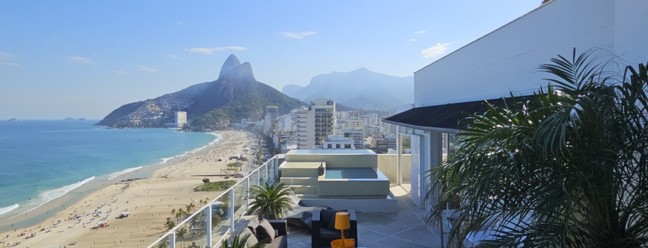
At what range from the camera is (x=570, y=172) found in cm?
211

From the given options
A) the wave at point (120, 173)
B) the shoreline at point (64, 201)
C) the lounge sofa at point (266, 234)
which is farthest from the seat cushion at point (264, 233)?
the wave at point (120, 173)

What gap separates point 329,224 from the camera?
7027mm

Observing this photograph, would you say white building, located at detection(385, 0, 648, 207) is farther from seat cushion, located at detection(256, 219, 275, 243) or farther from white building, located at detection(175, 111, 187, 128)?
white building, located at detection(175, 111, 187, 128)

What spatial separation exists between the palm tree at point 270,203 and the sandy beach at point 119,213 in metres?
12.3

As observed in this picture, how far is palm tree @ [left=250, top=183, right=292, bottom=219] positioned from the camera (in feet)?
28.2

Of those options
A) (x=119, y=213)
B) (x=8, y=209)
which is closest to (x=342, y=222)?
(x=119, y=213)

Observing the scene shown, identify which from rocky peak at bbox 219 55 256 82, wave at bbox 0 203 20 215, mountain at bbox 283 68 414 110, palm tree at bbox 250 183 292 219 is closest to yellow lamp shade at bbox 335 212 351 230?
palm tree at bbox 250 183 292 219

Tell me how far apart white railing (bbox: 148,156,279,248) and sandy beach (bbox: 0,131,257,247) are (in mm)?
12420

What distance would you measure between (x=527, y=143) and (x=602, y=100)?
0.44 m

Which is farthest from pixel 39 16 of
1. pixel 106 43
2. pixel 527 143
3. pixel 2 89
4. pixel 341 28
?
pixel 527 143

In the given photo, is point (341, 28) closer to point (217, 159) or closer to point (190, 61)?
point (217, 159)

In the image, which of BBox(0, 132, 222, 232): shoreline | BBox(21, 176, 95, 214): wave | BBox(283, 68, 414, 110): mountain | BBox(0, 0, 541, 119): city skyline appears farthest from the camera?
BBox(283, 68, 414, 110): mountain

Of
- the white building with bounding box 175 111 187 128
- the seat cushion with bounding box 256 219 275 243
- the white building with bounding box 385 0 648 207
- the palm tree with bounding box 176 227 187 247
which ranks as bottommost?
the seat cushion with bounding box 256 219 275 243

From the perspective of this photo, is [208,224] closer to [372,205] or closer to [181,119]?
[372,205]
